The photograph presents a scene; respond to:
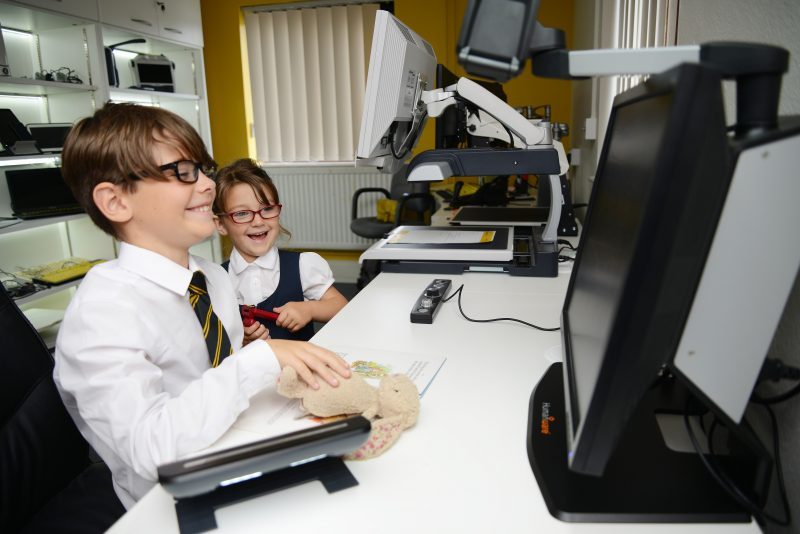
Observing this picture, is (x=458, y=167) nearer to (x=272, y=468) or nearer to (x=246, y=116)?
(x=272, y=468)

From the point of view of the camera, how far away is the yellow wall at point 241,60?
379 cm

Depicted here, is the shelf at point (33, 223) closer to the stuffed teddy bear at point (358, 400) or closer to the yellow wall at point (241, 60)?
the yellow wall at point (241, 60)

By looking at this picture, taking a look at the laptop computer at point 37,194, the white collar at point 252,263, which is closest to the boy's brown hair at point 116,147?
the white collar at point 252,263

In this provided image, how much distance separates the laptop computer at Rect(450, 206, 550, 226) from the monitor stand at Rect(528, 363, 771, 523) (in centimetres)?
133

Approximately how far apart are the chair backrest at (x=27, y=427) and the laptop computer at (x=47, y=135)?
2213 mm

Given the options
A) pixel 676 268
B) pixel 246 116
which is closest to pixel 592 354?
pixel 676 268

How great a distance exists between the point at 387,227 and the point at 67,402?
2.60 meters

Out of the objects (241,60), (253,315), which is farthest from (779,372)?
(241,60)

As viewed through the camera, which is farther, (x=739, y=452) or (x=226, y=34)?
(x=226, y=34)

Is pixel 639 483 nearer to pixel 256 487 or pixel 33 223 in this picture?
pixel 256 487

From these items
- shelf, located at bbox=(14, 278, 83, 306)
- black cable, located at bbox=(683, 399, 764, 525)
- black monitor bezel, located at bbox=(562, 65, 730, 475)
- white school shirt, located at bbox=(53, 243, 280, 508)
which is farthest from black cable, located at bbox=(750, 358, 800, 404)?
shelf, located at bbox=(14, 278, 83, 306)

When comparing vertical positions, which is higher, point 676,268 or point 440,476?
point 676,268

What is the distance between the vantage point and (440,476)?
62 cm

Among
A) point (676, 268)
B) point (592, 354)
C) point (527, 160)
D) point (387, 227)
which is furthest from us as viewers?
point (387, 227)
